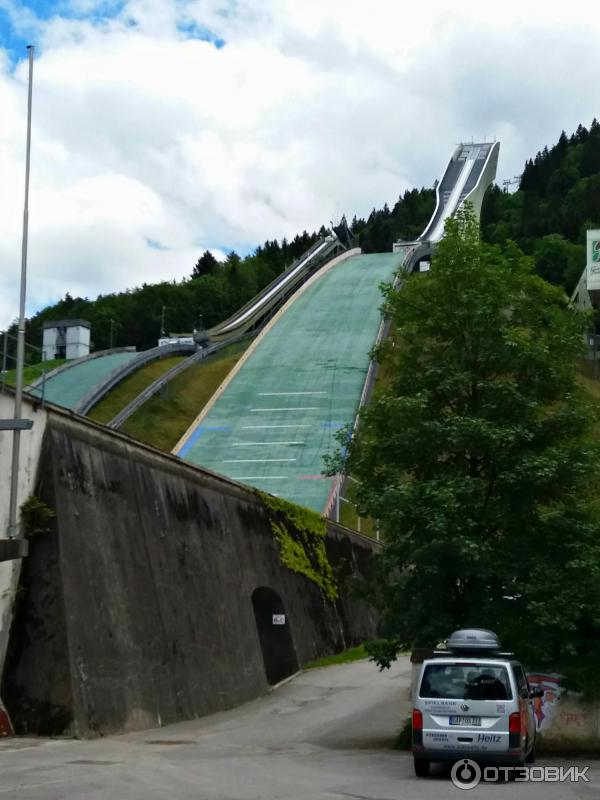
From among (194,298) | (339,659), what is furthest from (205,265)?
(339,659)

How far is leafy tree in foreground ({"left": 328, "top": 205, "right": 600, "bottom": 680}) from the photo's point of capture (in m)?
18.1

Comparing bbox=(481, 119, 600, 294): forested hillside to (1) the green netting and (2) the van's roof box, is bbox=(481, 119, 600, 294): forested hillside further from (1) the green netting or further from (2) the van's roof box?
(2) the van's roof box

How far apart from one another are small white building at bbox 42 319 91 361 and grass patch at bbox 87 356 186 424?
24.5 meters

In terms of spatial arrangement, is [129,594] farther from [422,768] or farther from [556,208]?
[556,208]

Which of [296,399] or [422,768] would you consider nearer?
[422,768]

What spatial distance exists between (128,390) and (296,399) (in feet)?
44.2

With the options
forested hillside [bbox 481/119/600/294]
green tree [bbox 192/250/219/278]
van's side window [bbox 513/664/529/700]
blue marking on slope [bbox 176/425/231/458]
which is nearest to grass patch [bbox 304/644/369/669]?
van's side window [bbox 513/664/529/700]

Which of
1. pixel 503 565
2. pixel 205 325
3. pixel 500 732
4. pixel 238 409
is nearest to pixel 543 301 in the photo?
pixel 503 565

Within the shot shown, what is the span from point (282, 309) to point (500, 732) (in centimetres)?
7247

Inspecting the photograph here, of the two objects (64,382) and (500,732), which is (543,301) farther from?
(64,382)

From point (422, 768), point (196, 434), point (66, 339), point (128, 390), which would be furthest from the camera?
point (66, 339)

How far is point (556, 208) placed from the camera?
138375 mm

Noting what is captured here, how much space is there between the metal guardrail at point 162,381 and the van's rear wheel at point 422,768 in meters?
41.0

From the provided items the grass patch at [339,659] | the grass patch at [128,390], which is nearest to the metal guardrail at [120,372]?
the grass patch at [128,390]
